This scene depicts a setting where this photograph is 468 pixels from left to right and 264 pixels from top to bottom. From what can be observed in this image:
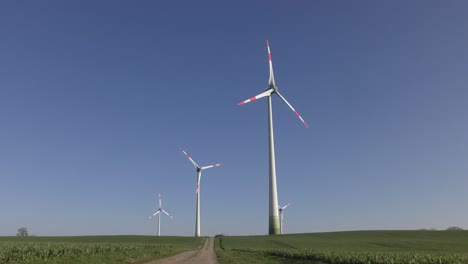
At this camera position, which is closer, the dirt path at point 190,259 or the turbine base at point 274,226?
the dirt path at point 190,259

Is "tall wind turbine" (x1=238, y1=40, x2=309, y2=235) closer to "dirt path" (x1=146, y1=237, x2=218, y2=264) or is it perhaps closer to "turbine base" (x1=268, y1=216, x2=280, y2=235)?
"turbine base" (x1=268, y1=216, x2=280, y2=235)

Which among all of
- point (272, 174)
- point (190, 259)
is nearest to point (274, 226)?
point (272, 174)

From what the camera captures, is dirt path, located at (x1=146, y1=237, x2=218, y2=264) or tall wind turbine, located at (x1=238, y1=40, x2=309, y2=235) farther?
tall wind turbine, located at (x1=238, y1=40, x2=309, y2=235)

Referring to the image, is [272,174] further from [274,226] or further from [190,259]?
[190,259]

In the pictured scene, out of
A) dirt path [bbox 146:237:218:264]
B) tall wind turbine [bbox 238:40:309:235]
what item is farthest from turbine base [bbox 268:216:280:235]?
dirt path [bbox 146:237:218:264]

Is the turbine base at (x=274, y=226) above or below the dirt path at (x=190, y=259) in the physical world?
above

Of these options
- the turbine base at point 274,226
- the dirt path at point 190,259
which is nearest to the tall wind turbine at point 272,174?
the turbine base at point 274,226

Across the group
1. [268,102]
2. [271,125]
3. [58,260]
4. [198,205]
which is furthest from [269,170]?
[58,260]

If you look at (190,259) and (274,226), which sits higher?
(274,226)

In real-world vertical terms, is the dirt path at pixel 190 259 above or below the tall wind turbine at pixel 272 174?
below

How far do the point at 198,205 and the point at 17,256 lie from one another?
96.4m

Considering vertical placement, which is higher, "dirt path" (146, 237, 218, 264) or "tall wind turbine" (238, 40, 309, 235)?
"tall wind turbine" (238, 40, 309, 235)

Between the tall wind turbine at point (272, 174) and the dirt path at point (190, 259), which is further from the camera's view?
the tall wind turbine at point (272, 174)

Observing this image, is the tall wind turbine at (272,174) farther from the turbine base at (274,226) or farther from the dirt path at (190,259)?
the dirt path at (190,259)
